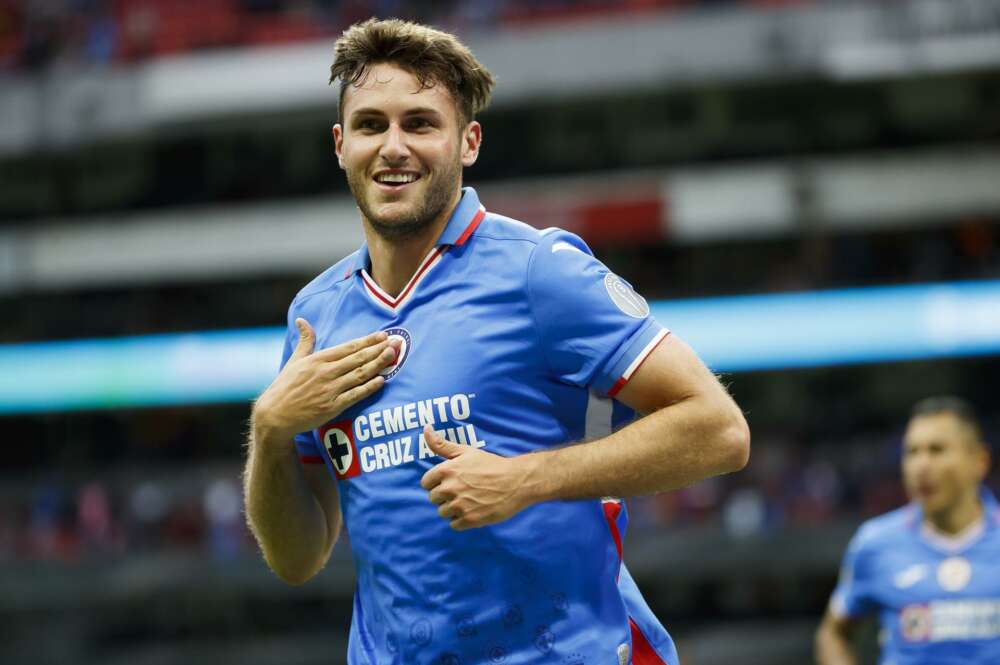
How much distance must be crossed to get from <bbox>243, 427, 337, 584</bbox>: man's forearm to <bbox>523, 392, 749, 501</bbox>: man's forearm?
650mm

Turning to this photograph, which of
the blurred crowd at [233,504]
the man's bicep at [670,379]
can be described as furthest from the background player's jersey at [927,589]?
the blurred crowd at [233,504]

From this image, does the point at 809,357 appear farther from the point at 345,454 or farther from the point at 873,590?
the point at 345,454

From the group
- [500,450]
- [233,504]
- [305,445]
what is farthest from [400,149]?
[233,504]

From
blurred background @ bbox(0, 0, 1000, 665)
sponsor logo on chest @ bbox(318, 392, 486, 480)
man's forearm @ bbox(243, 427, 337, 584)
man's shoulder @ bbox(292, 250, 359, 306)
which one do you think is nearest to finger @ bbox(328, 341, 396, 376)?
sponsor logo on chest @ bbox(318, 392, 486, 480)

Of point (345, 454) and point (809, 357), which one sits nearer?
point (345, 454)

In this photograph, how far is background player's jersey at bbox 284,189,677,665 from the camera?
2.55 m

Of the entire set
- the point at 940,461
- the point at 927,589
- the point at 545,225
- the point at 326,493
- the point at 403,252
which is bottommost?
the point at 927,589

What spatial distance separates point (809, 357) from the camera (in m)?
14.7

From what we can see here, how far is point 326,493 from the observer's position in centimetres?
305

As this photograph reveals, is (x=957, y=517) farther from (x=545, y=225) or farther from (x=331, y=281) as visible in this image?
(x=545, y=225)

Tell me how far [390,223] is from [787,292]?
503 inches

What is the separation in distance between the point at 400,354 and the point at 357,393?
12cm

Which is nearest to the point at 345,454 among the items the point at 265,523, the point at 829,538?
the point at 265,523

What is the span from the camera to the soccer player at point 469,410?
2.50m
